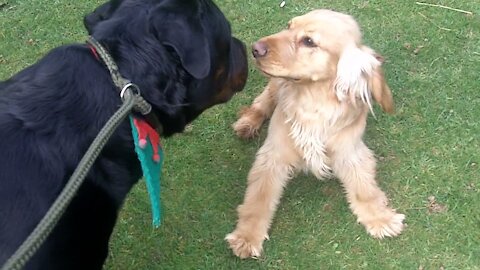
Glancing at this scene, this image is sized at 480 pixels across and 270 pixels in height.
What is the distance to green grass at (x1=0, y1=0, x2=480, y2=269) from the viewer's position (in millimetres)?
3297

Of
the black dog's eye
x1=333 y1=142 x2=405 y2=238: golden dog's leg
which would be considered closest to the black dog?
the black dog's eye

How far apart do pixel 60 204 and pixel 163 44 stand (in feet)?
2.52

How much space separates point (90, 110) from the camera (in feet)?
7.46

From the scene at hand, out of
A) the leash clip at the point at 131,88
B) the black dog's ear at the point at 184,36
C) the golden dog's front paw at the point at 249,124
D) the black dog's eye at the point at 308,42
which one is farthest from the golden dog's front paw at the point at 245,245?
the leash clip at the point at 131,88

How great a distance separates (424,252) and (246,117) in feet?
3.96

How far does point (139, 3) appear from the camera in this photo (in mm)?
2436

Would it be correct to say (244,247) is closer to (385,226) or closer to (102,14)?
(385,226)

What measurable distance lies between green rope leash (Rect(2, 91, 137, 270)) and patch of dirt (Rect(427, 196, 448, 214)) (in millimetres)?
1859

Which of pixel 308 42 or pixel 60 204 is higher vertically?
pixel 60 204

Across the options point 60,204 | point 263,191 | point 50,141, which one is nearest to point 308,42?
point 263,191

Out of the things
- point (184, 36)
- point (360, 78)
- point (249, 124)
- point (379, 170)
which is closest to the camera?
point (184, 36)

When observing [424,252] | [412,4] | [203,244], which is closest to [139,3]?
[203,244]

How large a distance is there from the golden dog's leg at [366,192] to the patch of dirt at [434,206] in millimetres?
160

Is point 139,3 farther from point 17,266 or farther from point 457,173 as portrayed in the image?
point 457,173
